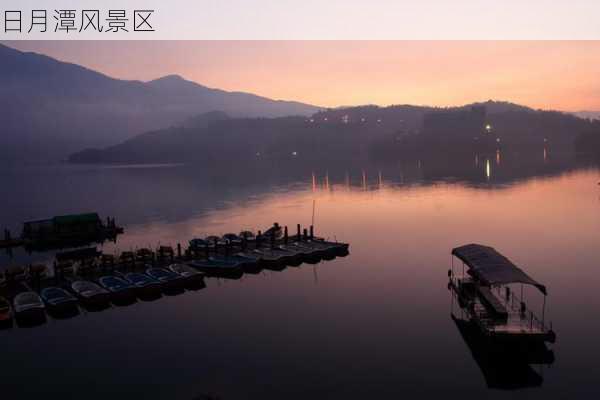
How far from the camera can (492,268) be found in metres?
34.3

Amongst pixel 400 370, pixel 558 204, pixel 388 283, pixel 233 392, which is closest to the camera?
pixel 233 392

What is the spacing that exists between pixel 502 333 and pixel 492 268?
6170 mm

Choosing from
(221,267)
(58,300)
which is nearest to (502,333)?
(221,267)

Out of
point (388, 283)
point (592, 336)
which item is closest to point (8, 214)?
point (388, 283)

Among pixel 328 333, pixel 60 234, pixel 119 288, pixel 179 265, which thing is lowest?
pixel 328 333

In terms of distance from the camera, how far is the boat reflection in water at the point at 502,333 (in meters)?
28.6

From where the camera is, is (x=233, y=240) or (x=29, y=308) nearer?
(x=29, y=308)

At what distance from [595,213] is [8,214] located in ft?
417

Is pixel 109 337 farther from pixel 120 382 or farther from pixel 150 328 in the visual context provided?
pixel 120 382

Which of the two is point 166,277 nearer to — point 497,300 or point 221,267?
point 221,267

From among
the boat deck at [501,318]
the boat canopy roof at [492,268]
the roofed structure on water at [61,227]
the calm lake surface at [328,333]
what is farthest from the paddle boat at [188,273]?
the roofed structure on water at [61,227]

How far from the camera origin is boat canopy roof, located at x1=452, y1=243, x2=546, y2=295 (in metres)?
31.5

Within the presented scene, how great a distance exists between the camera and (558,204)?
9931cm

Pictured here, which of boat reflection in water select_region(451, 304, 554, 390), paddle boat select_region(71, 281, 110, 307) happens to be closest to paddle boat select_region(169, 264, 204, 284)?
paddle boat select_region(71, 281, 110, 307)
